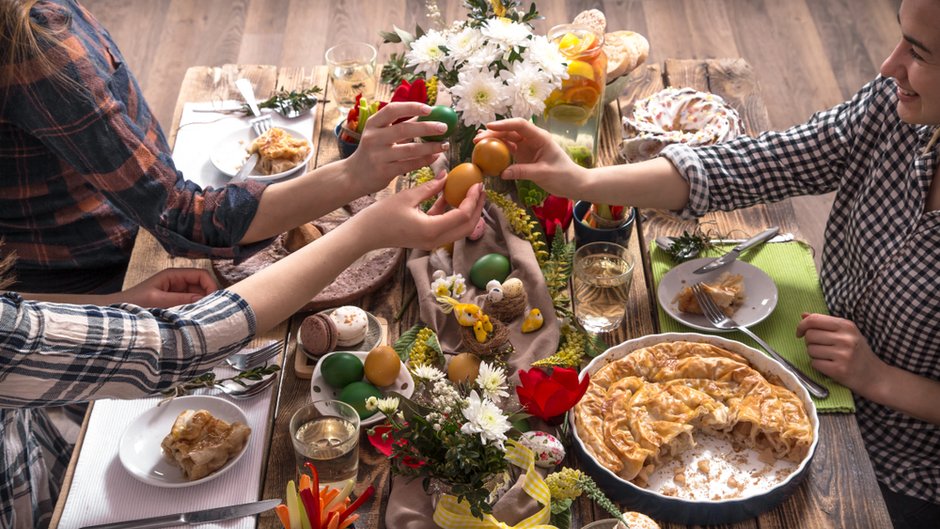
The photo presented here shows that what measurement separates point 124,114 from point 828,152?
52.3 inches

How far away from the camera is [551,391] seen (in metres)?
1.29

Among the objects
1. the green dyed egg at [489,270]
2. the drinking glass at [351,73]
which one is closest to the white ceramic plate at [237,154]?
the drinking glass at [351,73]

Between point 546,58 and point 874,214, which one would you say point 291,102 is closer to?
point 546,58

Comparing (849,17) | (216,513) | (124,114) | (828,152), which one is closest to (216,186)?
(124,114)

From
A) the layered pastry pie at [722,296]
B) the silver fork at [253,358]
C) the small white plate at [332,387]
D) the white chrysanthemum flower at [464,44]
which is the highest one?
the white chrysanthemum flower at [464,44]

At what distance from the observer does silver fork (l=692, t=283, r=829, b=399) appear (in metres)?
1.44

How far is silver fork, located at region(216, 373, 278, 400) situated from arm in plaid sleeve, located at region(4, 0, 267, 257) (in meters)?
0.32

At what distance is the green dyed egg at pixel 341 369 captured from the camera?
142 cm

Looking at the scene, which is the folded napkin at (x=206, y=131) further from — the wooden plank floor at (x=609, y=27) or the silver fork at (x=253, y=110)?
the wooden plank floor at (x=609, y=27)

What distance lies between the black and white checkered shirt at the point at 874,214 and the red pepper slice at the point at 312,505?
3.08 ft

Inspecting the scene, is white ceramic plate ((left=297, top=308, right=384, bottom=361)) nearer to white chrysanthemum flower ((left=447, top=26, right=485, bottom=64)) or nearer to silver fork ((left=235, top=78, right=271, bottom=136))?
white chrysanthemum flower ((left=447, top=26, right=485, bottom=64))

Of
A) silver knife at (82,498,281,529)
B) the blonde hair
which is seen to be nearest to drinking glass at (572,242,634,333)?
silver knife at (82,498,281,529)

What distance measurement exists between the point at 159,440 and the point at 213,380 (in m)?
0.13

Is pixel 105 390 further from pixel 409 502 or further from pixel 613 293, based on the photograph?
pixel 613 293
